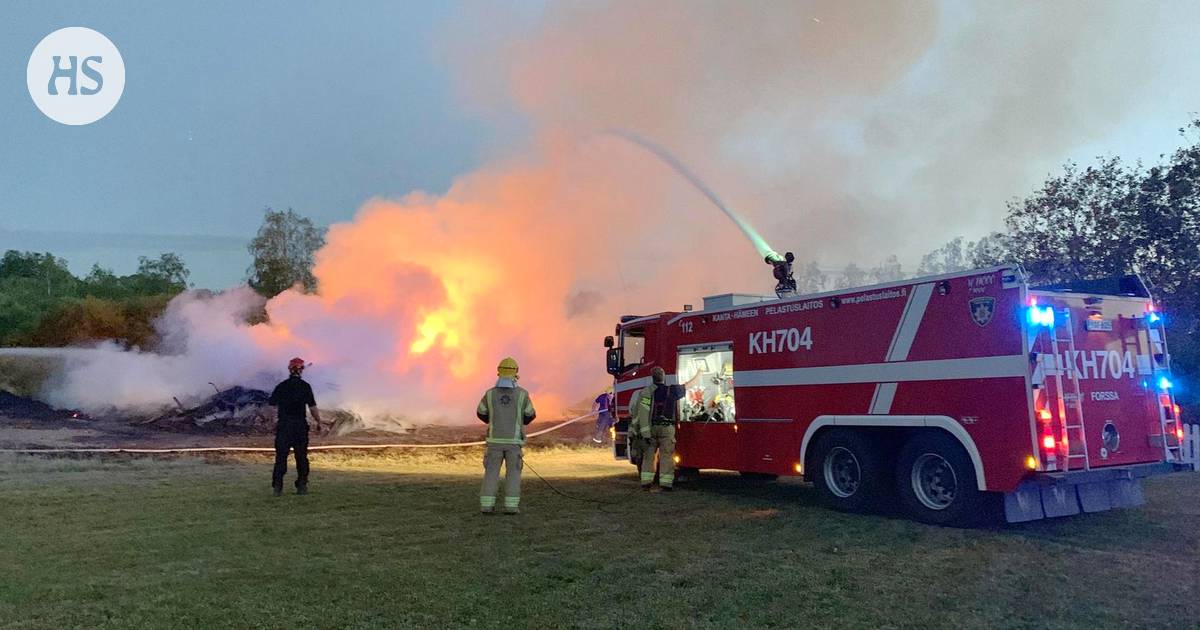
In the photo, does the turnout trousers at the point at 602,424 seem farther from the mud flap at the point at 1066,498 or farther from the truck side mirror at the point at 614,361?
the mud flap at the point at 1066,498

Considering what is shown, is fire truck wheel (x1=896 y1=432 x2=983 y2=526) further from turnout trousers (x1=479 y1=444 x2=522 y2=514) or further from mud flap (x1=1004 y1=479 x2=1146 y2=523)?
turnout trousers (x1=479 y1=444 x2=522 y2=514)

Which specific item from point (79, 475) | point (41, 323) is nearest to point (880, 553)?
point (79, 475)

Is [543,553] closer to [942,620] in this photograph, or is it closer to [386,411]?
[942,620]

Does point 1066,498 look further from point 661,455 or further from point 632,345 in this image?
point 632,345

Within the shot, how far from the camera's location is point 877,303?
34.3ft

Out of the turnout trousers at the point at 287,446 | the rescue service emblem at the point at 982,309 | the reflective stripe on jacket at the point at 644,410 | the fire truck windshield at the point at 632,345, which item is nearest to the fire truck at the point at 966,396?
the rescue service emblem at the point at 982,309

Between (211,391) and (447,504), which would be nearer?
(447,504)

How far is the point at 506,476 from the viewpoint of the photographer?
1047 centimetres

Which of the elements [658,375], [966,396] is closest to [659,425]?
[658,375]

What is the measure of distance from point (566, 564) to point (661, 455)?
5.94 m

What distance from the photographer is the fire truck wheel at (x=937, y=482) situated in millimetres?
9281

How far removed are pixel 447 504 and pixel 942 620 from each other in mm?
7379

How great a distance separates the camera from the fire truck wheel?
928cm

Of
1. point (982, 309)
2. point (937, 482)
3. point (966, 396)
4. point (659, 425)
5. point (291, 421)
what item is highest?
point (982, 309)
